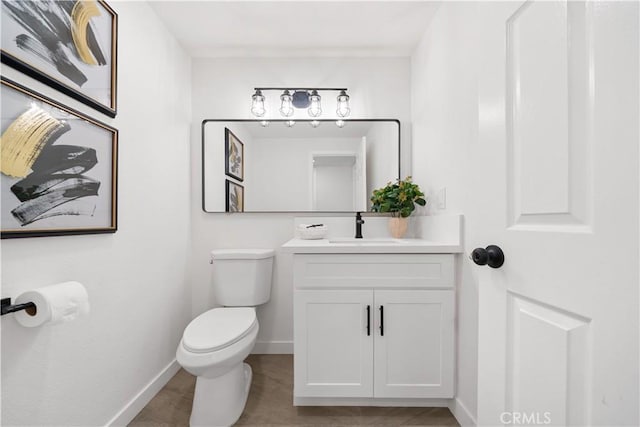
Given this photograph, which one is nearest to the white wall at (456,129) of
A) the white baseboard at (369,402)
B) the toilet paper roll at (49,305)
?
the white baseboard at (369,402)

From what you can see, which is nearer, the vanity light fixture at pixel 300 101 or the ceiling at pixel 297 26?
the ceiling at pixel 297 26

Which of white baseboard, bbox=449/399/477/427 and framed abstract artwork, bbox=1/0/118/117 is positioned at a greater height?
framed abstract artwork, bbox=1/0/118/117

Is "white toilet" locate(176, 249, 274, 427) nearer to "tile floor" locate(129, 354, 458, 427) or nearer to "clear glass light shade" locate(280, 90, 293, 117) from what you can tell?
"tile floor" locate(129, 354, 458, 427)

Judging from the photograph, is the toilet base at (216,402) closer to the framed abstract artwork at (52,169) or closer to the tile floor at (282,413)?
the tile floor at (282,413)

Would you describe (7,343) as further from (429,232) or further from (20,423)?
(429,232)

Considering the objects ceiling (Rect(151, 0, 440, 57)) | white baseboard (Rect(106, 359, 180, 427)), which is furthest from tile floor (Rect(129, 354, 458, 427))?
ceiling (Rect(151, 0, 440, 57))

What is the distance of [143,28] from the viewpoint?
161 cm

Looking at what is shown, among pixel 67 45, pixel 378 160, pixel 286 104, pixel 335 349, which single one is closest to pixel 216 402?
pixel 335 349

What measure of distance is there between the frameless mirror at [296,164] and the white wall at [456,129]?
1.30ft

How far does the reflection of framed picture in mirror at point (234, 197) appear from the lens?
84.3 inches

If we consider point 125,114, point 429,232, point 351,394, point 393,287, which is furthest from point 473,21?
point 351,394

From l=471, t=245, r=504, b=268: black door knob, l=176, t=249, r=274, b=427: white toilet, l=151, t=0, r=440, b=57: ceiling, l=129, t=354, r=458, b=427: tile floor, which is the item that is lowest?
l=129, t=354, r=458, b=427: tile floor

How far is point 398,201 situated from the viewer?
1.92 m

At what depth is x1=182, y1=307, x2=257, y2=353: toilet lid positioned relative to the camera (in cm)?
134
